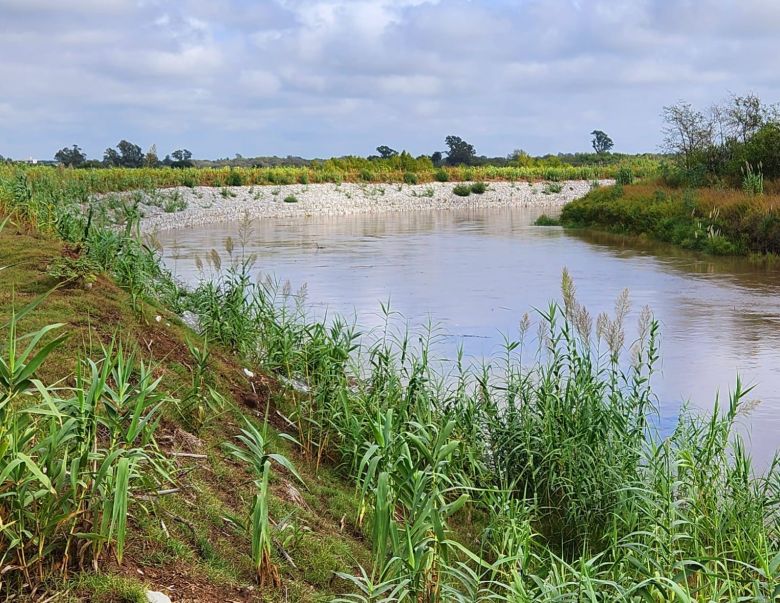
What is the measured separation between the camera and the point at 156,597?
278cm

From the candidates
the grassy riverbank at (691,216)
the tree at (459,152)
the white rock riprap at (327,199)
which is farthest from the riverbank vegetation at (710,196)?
the tree at (459,152)

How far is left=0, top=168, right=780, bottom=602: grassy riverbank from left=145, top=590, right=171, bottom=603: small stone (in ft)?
0.17

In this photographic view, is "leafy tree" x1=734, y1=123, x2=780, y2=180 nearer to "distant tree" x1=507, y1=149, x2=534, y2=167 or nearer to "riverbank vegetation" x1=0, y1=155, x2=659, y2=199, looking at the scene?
"riverbank vegetation" x1=0, y1=155, x2=659, y2=199

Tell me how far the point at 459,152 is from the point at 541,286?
6624 cm

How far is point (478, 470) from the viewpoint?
480cm

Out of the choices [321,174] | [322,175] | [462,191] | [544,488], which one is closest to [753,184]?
[544,488]

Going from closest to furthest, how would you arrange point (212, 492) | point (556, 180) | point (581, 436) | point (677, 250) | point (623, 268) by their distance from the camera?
point (212, 492) < point (581, 436) < point (623, 268) < point (677, 250) < point (556, 180)

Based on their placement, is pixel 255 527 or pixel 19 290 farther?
pixel 19 290

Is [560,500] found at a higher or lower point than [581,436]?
lower

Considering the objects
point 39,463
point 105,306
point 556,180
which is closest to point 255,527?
point 39,463

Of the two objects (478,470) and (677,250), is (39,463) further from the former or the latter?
(677,250)

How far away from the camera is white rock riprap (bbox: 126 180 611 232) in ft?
103

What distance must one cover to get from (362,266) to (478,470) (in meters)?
11.5

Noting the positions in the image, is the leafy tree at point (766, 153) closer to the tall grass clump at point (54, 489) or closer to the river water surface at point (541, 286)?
the river water surface at point (541, 286)
